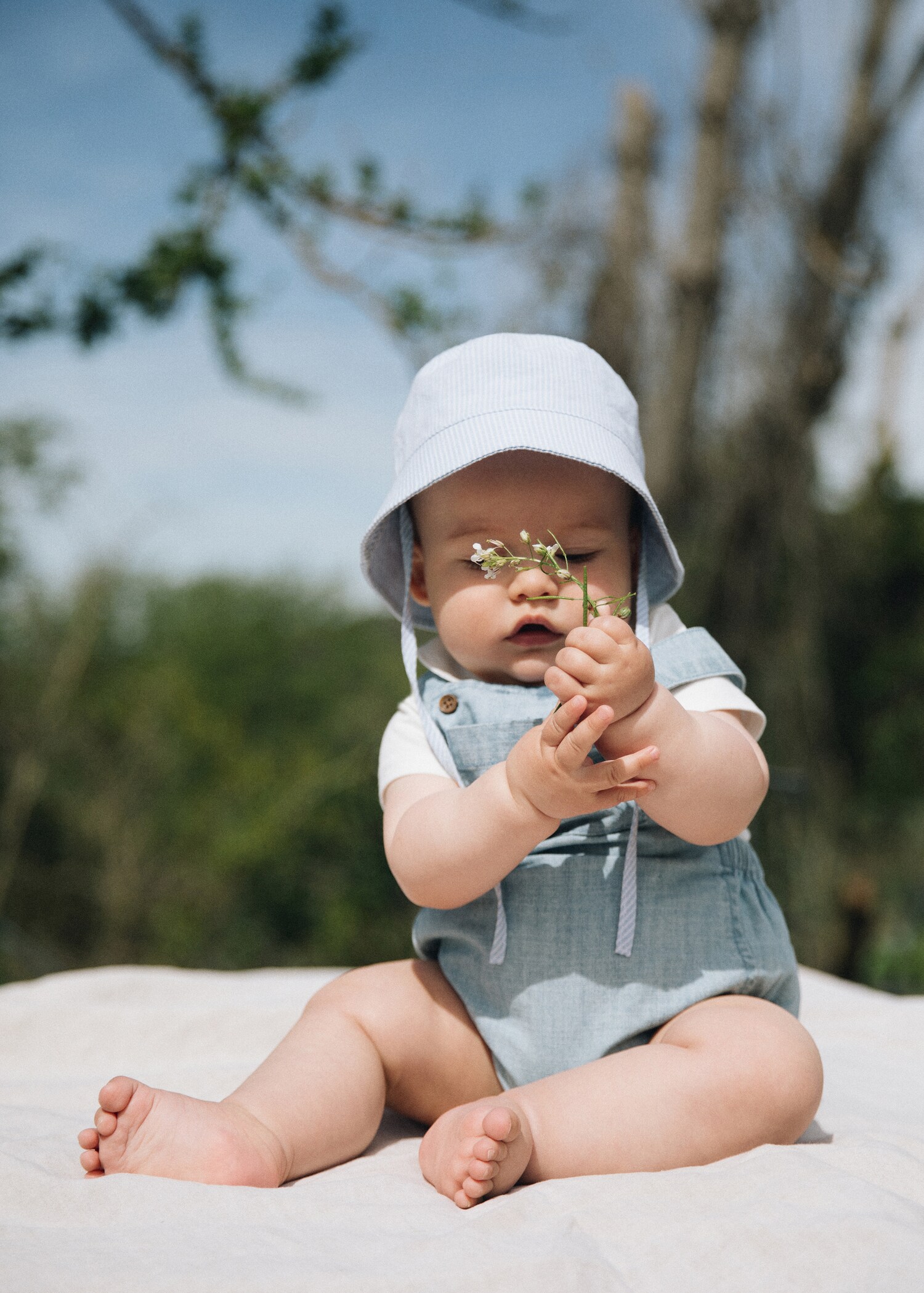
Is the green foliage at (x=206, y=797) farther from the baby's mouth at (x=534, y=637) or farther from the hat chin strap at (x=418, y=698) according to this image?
the baby's mouth at (x=534, y=637)

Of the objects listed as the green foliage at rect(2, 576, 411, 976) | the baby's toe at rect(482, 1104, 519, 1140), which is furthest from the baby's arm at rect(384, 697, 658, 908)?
the green foliage at rect(2, 576, 411, 976)

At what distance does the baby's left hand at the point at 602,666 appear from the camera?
105 centimetres

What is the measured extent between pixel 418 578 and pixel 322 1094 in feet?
2.20

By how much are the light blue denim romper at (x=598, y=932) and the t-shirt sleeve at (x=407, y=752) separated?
0.04m

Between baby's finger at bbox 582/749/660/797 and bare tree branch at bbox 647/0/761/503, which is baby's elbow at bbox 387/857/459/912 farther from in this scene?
bare tree branch at bbox 647/0/761/503

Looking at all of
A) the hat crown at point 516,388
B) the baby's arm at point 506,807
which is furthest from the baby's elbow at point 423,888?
the hat crown at point 516,388

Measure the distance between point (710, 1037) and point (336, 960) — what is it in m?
3.66

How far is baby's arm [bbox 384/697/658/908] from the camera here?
108 centimetres

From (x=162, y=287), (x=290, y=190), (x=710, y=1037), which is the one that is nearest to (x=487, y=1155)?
(x=710, y=1037)

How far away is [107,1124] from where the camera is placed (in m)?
1.07

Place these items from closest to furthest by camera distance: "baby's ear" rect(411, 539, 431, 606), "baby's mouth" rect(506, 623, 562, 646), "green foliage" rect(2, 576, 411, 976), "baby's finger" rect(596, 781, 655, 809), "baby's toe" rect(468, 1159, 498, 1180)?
"baby's toe" rect(468, 1159, 498, 1180) → "baby's finger" rect(596, 781, 655, 809) → "baby's mouth" rect(506, 623, 562, 646) → "baby's ear" rect(411, 539, 431, 606) → "green foliage" rect(2, 576, 411, 976)

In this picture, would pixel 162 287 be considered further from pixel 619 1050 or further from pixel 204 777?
pixel 204 777

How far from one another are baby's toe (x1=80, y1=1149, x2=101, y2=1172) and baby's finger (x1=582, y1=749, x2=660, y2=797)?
23.8 inches

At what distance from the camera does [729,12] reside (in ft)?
11.7
